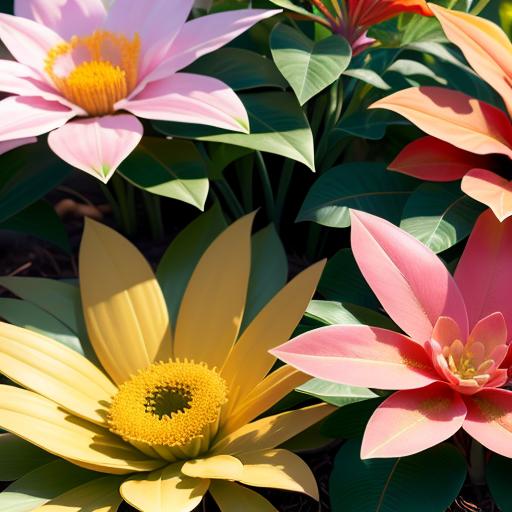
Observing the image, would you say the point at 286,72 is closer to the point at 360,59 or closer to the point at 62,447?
the point at 360,59

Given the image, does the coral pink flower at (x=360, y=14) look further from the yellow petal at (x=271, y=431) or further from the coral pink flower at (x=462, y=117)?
the yellow petal at (x=271, y=431)

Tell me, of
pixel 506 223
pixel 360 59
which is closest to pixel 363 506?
pixel 506 223

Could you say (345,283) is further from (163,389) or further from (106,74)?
(106,74)

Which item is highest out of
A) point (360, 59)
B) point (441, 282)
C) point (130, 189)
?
point (360, 59)

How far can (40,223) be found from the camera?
1229 millimetres

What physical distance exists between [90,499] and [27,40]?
1.97 ft

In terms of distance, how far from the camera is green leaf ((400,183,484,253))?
1.03 metres

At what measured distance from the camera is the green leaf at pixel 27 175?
1.15 m

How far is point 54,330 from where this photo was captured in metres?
1.08

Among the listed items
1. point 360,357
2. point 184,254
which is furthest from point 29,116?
point 360,357

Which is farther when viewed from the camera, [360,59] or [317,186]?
[360,59]

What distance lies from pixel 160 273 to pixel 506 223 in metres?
0.46

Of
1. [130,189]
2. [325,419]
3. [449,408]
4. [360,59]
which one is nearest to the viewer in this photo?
[449,408]

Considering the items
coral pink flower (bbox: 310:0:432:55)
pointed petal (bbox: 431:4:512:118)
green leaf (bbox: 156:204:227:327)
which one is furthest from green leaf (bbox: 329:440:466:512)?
coral pink flower (bbox: 310:0:432:55)
